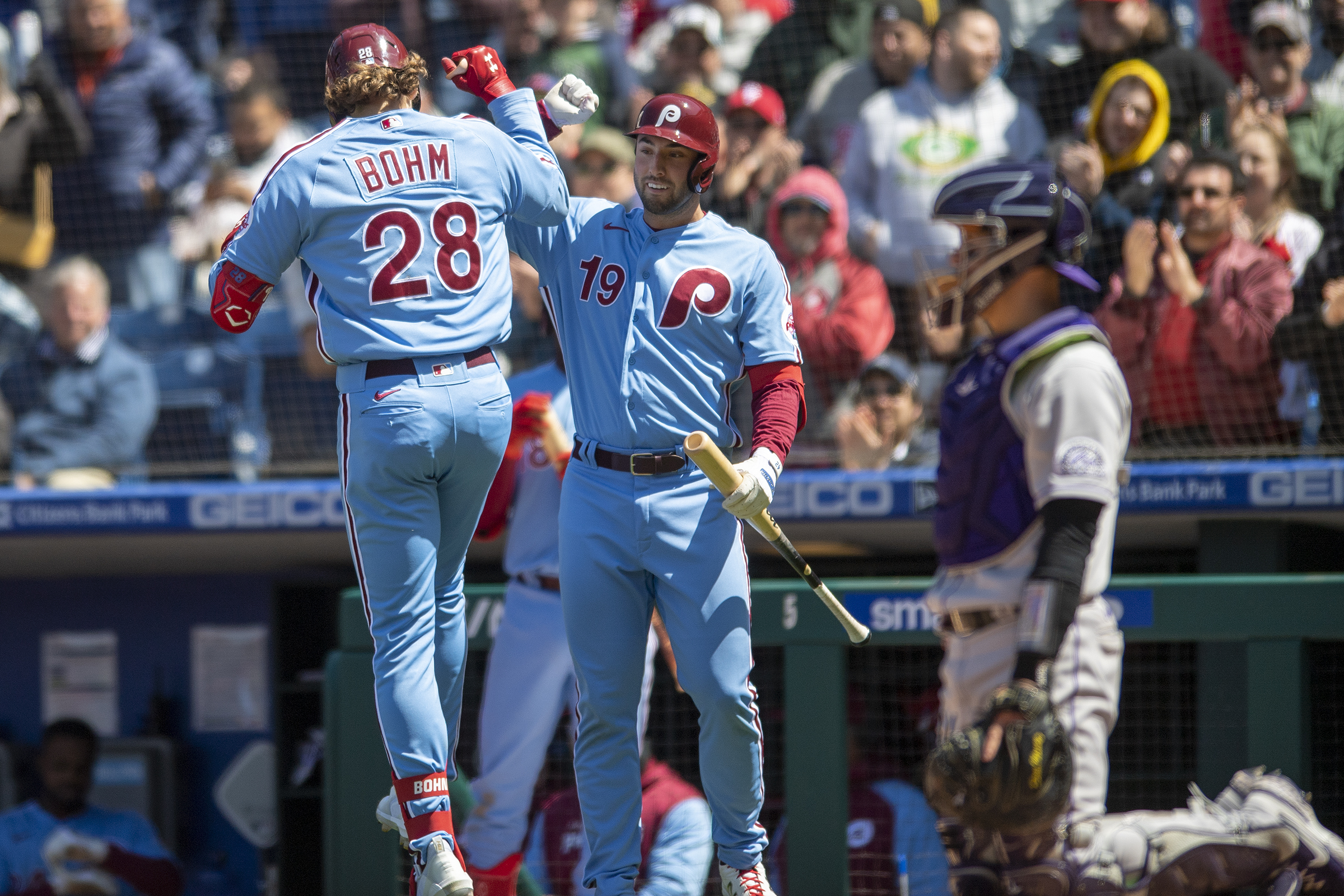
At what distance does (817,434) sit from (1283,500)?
176cm

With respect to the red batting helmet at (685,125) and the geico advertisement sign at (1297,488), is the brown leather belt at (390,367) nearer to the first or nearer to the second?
the red batting helmet at (685,125)

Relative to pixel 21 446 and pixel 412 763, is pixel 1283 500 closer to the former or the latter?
pixel 412 763

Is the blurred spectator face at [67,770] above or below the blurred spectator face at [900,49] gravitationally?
below

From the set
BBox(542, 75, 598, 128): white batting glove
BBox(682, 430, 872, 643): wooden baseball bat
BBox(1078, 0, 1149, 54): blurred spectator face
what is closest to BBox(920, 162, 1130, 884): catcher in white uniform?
BBox(682, 430, 872, 643): wooden baseball bat

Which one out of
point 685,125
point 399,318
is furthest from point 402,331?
point 685,125

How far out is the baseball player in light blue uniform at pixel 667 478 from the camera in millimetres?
3609

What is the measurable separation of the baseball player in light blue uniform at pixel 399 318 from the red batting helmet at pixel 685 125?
32 centimetres

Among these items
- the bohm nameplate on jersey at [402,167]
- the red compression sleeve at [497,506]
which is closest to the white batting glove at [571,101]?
the bohm nameplate on jersey at [402,167]

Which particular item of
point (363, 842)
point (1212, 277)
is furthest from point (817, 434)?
point (363, 842)

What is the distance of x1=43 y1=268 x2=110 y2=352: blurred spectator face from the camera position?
7219 millimetres

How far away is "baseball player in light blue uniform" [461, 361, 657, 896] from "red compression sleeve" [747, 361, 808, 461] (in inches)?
44.4

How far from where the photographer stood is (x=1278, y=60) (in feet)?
20.8

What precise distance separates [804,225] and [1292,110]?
1940 millimetres

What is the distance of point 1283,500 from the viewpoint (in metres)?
5.20
